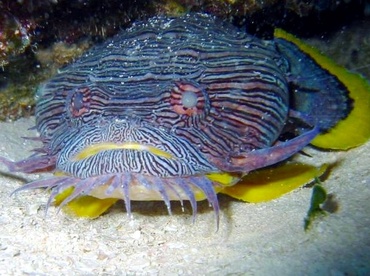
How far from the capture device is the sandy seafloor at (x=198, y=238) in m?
3.27

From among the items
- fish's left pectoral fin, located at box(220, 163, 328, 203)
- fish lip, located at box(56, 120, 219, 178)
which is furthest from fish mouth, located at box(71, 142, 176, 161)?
fish's left pectoral fin, located at box(220, 163, 328, 203)

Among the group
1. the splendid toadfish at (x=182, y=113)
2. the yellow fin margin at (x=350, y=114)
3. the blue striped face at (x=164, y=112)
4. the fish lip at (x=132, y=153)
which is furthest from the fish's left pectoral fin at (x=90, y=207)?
the yellow fin margin at (x=350, y=114)

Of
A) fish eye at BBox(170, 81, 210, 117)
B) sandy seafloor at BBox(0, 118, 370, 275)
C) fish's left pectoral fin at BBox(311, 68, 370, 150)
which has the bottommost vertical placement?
sandy seafloor at BBox(0, 118, 370, 275)

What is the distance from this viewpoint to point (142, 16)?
18.9 feet

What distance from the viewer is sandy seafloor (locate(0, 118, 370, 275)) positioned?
327cm

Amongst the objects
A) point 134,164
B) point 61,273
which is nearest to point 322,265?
point 134,164

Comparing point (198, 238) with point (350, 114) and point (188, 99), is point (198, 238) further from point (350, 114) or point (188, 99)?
point (350, 114)

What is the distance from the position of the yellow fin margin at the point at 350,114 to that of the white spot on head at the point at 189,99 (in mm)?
1940

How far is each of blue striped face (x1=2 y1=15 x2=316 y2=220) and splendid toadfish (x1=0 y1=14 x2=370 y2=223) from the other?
1 cm

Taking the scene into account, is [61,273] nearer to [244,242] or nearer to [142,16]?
[244,242]

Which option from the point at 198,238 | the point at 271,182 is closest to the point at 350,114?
the point at 271,182

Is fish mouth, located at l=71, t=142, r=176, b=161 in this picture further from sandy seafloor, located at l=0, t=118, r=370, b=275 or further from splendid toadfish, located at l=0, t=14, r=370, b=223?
sandy seafloor, located at l=0, t=118, r=370, b=275

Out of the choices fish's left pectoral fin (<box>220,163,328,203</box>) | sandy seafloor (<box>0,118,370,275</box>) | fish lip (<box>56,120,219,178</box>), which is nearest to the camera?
sandy seafloor (<box>0,118,370,275</box>)

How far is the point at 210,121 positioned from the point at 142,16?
239 centimetres
